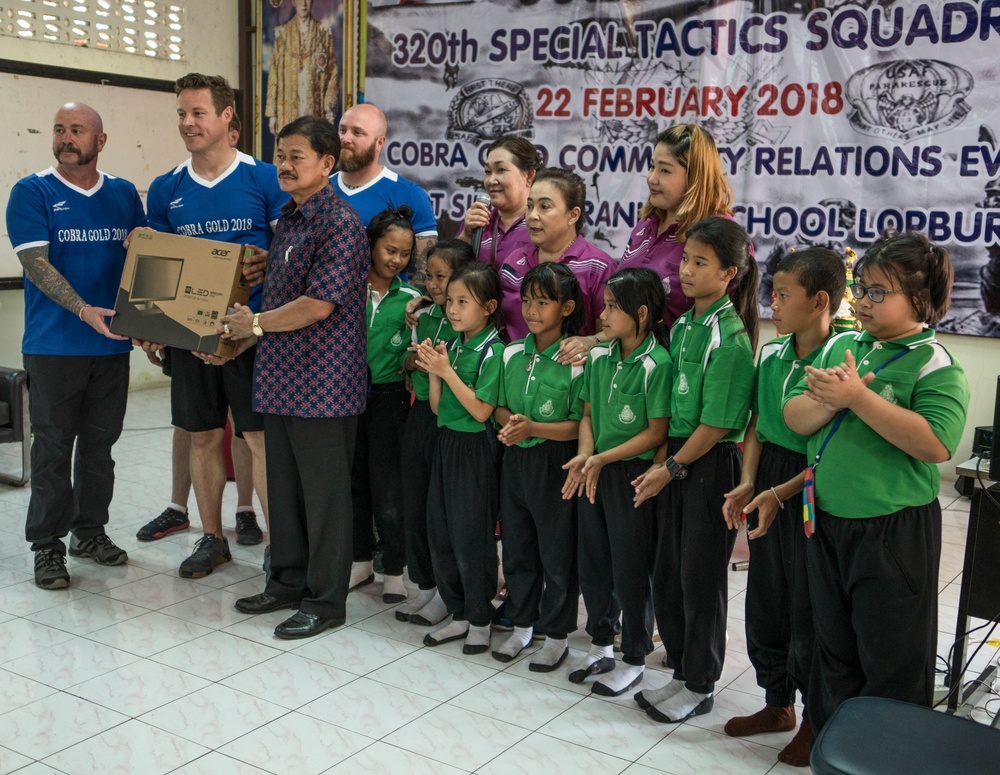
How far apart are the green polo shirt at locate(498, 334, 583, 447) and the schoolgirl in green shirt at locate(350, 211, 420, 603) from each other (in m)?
0.54

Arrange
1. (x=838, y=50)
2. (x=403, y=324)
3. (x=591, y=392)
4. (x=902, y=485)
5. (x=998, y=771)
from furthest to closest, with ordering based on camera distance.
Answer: (x=838, y=50) → (x=403, y=324) → (x=591, y=392) → (x=902, y=485) → (x=998, y=771)

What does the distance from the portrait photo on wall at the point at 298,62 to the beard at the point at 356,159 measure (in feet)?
11.4

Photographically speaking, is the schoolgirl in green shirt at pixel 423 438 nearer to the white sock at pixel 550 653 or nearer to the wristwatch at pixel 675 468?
the white sock at pixel 550 653

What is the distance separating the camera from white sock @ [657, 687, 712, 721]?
2.69m

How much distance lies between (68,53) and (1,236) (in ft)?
4.02

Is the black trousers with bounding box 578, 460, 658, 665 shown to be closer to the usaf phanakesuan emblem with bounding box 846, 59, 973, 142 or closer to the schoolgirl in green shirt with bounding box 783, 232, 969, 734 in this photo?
Answer: the schoolgirl in green shirt with bounding box 783, 232, 969, 734

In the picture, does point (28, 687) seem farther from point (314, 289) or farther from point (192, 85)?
point (192, 85)

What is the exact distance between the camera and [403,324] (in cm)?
336

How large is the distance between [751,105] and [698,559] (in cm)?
348

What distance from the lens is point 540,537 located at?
2961mm

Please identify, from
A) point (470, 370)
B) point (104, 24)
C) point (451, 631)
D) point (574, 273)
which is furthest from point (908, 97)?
point (104, 24)

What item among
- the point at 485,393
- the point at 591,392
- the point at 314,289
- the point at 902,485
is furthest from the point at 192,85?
the point at 902,485

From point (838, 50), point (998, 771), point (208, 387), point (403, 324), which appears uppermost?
point (838, 50)

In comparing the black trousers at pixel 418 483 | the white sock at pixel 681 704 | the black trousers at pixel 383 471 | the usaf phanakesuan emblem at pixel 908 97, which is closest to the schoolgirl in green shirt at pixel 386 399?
the black trousers at pixel 383 471
